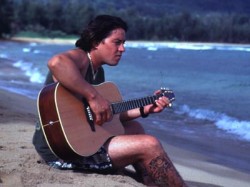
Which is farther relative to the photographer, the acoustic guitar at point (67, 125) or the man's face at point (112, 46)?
the man's face at point (112, 46)

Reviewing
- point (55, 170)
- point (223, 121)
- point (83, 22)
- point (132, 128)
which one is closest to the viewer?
point (55, 170)

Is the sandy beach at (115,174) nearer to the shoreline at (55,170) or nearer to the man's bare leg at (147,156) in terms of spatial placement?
the shoreline at (55,170)

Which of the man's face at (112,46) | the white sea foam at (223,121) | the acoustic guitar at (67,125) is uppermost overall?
the man's face at (112,46)

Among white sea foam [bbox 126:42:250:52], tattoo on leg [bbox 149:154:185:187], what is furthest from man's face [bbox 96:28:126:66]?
white sea foam [bbox 126:42:250:52]

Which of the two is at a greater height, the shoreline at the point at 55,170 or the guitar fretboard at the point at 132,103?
the guitar fretboard at the point at 132,103

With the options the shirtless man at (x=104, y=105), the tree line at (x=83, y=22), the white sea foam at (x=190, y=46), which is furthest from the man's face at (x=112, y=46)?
the tree line at (x=83, y=22)

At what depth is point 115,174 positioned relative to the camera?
422 cm

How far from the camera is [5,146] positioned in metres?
5.02

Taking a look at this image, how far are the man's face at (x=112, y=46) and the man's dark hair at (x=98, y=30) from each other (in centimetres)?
3

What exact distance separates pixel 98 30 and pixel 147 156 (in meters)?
0.93

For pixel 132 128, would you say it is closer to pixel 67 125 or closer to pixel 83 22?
pixel 67 125

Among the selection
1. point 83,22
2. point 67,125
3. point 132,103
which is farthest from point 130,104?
point 83,22

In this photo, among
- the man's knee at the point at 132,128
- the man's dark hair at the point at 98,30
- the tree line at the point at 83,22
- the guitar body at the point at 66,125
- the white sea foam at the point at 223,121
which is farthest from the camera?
the tree line at the point at 83,22

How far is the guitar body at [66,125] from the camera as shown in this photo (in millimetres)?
3889
